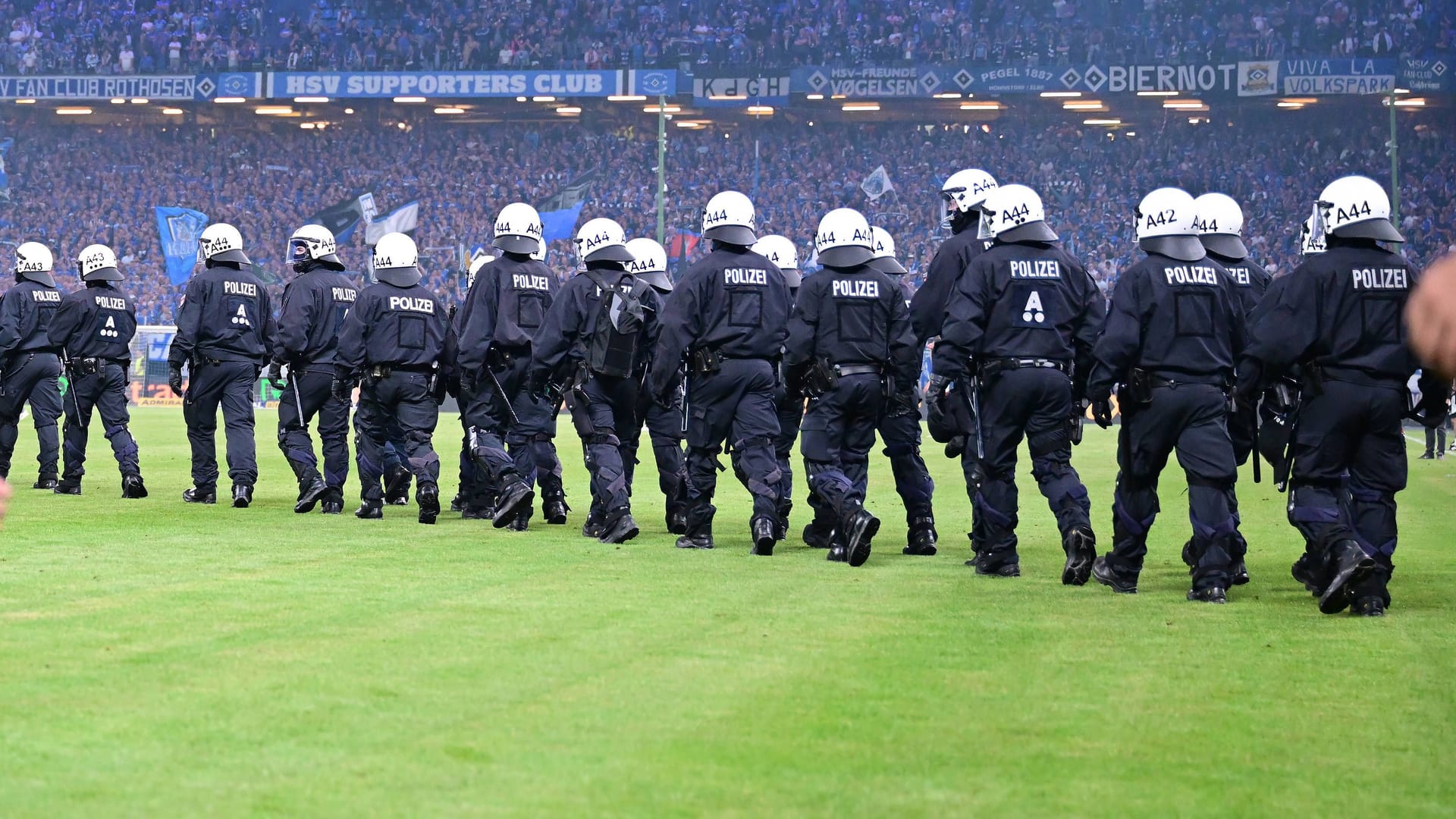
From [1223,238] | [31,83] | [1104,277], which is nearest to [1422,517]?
[1223,238]

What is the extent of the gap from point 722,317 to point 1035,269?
2.19 meters

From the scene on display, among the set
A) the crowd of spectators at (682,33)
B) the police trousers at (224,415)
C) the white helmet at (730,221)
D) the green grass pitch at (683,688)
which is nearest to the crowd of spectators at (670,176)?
the crowd of spectators at (682,33)

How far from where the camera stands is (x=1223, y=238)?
33.5 feet

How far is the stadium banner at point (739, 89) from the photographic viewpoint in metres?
47.4

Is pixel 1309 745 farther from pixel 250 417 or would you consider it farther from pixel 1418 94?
pixel 1418 94

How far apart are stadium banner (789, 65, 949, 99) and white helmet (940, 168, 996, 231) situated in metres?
36.4

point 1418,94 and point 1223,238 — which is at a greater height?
point 1418,94

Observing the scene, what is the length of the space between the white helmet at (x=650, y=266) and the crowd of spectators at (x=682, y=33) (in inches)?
1386

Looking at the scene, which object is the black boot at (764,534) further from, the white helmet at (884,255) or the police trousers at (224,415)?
the police trousers at (224,415)

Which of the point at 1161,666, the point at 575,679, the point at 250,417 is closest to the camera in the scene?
the point at 575,679

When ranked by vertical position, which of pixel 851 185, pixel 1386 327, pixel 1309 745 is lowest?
pixel 1309 745

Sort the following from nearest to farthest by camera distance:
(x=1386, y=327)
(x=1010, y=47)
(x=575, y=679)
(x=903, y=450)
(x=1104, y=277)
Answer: (x=575, y=679), (x=1386, y=327), (x=903, y=450), (x=1104, y=277), (x=1010, y=47)

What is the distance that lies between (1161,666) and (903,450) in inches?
189

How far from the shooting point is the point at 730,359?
36.2ft
